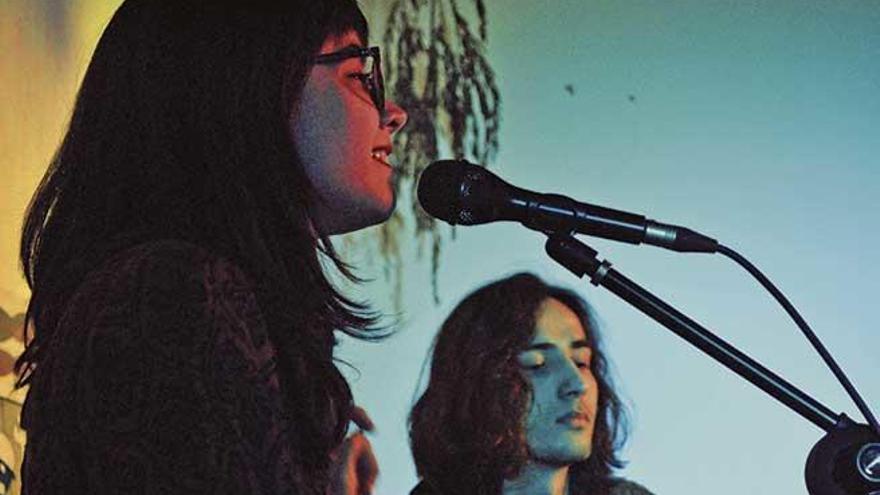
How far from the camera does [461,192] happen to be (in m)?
1.41

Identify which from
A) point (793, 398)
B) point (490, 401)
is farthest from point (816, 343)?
point (490, 401)

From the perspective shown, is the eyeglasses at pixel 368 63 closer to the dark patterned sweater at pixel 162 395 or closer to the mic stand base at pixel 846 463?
the dark patterned sweater at pixel 162 395

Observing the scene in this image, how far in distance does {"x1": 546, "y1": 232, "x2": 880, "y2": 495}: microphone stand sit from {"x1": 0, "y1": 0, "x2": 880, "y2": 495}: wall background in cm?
59

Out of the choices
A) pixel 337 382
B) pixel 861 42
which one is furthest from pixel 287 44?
Result: pixel 861 42

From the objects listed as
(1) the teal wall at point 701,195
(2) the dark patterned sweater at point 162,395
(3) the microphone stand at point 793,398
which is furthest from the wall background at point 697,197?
(2) the dark patterned sweater at point 162,395

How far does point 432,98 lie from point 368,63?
2.13 ft

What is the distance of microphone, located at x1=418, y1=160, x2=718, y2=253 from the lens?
136 cm

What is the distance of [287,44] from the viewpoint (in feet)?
4.19

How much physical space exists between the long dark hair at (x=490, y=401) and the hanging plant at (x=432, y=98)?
3.6 inches


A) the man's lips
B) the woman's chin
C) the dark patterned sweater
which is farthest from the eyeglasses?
the man's lips

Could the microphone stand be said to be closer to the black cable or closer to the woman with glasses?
the black cable

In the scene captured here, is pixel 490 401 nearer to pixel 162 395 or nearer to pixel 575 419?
pixel 575 419

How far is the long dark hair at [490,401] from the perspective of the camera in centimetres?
200

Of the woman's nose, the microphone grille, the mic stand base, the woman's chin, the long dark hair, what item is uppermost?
the woman's nose
